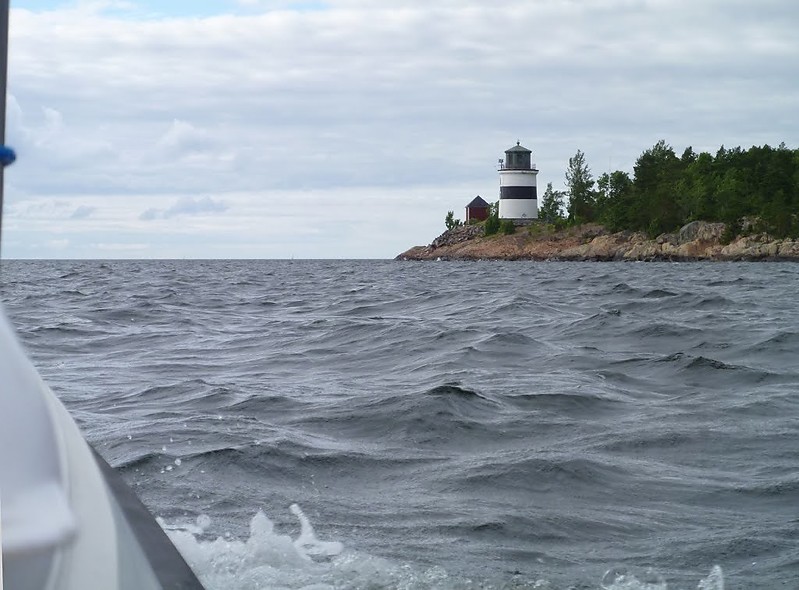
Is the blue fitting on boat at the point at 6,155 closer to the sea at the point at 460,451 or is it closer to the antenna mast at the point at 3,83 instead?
the antenna mast at the point at 3,83

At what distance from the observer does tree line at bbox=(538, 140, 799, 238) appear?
73.2m

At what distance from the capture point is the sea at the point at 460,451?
4.04m

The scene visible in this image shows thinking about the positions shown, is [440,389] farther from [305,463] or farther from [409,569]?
[409,569]

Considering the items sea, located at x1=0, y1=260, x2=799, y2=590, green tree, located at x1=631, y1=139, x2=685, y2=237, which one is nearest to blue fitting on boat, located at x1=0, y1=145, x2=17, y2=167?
sea, located at x1=0, y1=260, x2=799, y2=590

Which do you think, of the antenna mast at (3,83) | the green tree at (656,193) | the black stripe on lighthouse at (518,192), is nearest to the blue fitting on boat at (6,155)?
the antenna mast at (3,83)

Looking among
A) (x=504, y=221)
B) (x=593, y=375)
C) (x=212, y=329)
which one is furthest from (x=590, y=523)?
(x=504, y=221)

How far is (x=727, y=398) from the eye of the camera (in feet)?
25.5

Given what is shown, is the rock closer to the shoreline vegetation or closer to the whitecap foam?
the shoreline vegetation

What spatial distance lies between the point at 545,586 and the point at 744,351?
25.0 feet

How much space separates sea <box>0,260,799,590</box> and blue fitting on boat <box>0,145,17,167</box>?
378 millimetres

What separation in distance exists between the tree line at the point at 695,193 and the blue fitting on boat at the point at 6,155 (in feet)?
240

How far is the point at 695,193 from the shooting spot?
8050 cm

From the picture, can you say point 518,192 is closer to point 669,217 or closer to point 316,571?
point 669,217

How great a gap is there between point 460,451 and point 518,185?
82021 millimetres
